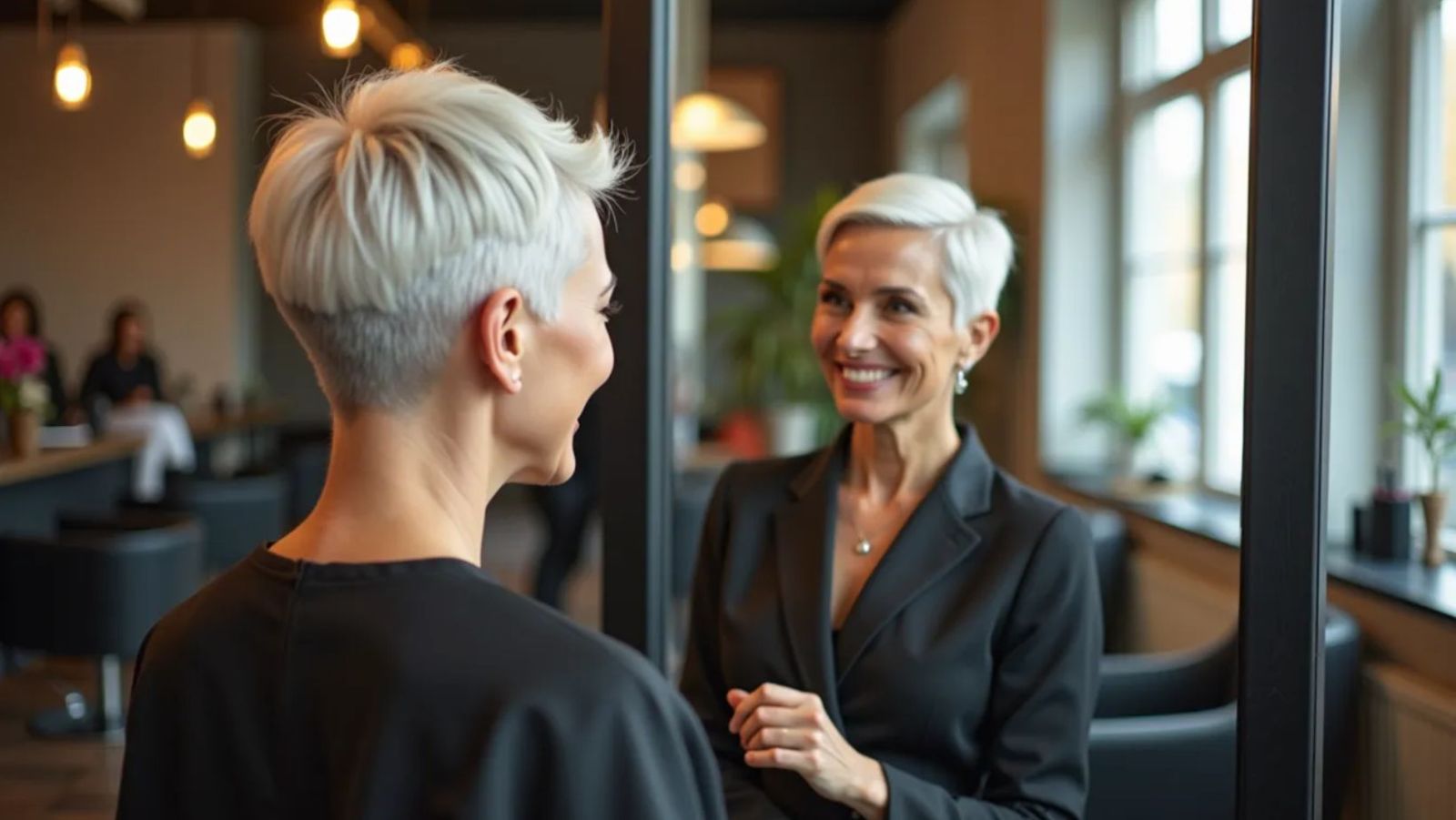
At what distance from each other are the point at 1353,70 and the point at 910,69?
6458 millimetres

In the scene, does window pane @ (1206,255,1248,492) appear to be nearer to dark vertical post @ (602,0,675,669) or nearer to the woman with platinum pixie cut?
dark vertical post @ (602,0,675,669)

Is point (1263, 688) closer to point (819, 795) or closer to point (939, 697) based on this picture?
point (939, 697)

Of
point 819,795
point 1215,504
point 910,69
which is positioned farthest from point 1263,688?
point 910,69

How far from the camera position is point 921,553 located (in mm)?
1851

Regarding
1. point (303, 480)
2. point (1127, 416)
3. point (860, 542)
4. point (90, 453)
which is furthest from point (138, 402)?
point (860, 542)

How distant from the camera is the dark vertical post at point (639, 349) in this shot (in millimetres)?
1719

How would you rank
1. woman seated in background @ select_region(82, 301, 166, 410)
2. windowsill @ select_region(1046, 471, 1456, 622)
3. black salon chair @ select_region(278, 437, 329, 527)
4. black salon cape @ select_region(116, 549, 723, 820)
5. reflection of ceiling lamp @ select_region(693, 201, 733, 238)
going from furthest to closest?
1. reflection of ceiling lamp @ select_region(693, 201, 733, 238)
2. woman seated in background @ select_region(82, 301, 166, 410)
3. black salon chair @ select_region(278, 437, 329, 527)
4. windowsill @ select_region(1046, 471, 1456, 622)
5. black salon cape @ select_region(116, 549, 723, 820)

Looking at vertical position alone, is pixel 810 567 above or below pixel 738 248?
below

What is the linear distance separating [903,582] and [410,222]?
100cm

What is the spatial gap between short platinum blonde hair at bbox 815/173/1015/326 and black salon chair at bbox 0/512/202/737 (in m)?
4.12

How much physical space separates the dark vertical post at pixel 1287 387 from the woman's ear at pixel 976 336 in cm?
49

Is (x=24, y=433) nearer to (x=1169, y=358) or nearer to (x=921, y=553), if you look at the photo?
(x=1169, y=358)

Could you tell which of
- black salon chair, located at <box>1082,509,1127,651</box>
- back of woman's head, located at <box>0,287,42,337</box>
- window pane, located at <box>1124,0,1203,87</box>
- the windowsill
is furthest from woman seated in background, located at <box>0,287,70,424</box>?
window pane, located at <box>1124,0,1203,87</box>

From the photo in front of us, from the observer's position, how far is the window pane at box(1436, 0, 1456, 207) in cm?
341
